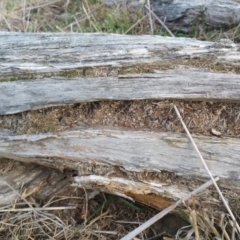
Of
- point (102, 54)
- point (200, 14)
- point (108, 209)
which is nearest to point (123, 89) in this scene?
point (102, 54)

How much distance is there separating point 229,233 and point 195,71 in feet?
1.95

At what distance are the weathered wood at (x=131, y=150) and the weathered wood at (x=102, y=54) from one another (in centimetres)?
24

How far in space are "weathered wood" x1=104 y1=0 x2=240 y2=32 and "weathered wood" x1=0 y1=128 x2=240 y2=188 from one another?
1.37 m

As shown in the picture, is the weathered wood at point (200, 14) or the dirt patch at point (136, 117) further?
the weathered wood at point (200, 14)

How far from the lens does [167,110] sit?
1.69 meters

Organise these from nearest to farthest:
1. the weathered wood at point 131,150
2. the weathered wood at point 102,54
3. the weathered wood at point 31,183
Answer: the weathered wood at point 131,150
the weathered wood at point 102,54
the weathered wood at point 31,183

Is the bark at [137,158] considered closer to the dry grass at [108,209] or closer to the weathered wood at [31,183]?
the dry grass at [108,209]

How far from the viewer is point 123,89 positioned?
168cm

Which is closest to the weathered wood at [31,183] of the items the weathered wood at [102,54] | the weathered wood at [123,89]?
the weathered wood at [123,89]

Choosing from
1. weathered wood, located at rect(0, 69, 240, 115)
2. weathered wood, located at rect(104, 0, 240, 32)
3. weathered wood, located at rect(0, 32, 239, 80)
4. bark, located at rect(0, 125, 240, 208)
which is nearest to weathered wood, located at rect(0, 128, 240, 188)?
bark, located at rect(0, 125, 240, 208)

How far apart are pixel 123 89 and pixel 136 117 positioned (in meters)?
0.12

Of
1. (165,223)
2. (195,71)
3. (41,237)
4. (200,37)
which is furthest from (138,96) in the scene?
(200,37)

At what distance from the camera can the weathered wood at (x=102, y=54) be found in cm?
171

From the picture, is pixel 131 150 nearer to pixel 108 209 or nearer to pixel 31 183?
pixel 108 209
